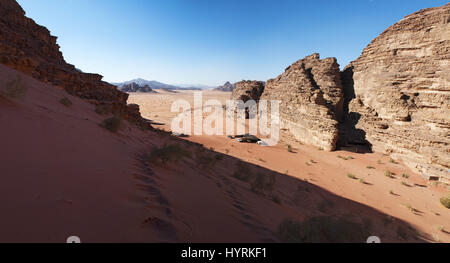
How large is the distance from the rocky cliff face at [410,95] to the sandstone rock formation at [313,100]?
1972 mm

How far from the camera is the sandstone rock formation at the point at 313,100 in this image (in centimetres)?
1366

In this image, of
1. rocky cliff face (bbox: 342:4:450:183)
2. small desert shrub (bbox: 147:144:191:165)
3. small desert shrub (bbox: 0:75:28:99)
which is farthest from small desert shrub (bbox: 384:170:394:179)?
small desert shrub (bbox: 0:75:28:99)

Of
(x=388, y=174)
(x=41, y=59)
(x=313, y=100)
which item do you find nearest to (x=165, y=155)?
(x=388, y=174)

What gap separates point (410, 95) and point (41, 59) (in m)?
22.6

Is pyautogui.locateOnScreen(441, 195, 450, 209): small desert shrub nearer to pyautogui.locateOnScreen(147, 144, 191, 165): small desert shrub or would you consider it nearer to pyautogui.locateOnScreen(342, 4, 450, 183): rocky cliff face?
pyautogui.locateOnScreen(342, 4, 450, 183): rocky cliff face

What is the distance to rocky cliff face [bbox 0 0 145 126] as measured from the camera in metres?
8.09

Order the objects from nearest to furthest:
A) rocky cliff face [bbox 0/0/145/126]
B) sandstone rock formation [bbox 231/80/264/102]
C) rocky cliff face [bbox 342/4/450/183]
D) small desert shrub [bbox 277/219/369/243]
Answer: small desert shrub [bbox 277/219/369/243] → rocky cliff face [bbox 0/0/145/126] → rocky cliff face [bbox 342/4/450/183] → sandstone rock formation [bbox 231/80/264/102]

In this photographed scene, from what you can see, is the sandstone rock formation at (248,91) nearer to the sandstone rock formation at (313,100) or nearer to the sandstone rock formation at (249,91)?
the sandstone rock formation at (249,91)

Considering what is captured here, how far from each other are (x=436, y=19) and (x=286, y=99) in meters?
10.6

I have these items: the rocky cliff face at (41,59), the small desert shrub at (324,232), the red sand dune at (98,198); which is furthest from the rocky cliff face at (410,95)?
the rocky cliff face at (41,59)

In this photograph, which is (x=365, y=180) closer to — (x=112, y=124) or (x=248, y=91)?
(x=112, y=124)

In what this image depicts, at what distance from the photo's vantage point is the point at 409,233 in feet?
16.3

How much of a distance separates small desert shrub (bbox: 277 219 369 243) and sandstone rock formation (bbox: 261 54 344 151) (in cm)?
1222

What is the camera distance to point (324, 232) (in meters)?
2.33
